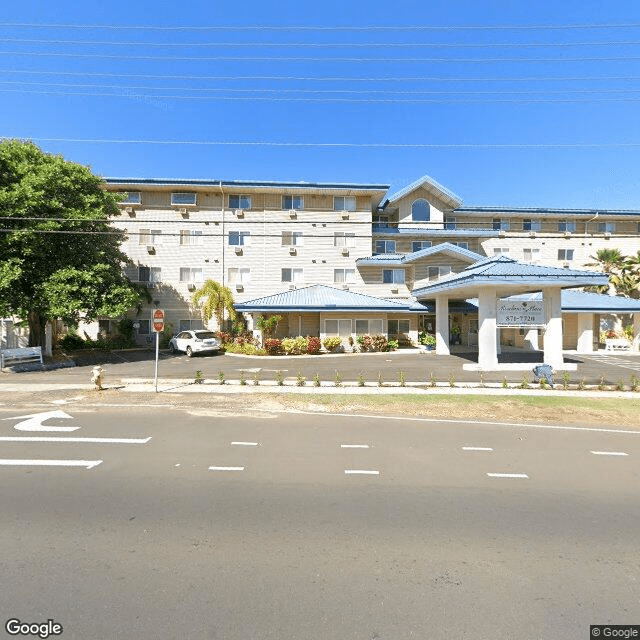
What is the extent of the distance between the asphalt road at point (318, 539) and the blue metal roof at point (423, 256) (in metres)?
23.9

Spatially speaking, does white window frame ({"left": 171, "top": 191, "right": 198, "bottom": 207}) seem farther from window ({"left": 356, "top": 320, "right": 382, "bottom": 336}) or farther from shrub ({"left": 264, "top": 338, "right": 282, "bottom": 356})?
window ({"left": 356, "top": 320, "right": 382, "bottom": 336})

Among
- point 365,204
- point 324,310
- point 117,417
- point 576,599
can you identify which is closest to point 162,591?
point 576,599

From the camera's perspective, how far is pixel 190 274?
3092cm

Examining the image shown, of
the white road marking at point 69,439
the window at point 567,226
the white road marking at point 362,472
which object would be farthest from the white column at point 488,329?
the window at point 567,226

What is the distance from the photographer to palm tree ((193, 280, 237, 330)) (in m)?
28.7

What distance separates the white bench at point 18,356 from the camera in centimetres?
1791

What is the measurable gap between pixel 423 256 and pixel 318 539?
93.3ft

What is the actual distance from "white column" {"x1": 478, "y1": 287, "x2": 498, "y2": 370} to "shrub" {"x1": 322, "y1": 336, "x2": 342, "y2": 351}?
34.3 ft

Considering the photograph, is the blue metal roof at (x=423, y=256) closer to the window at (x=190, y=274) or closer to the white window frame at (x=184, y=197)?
the window at (x=190, y=274)

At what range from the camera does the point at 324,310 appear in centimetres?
2627

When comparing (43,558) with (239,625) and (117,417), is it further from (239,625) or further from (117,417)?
(117,417)

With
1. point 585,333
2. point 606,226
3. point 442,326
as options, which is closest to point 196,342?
point 442,326

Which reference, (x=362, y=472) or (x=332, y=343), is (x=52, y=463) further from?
(x=332, y=343)

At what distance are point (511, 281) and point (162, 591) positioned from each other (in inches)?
749
